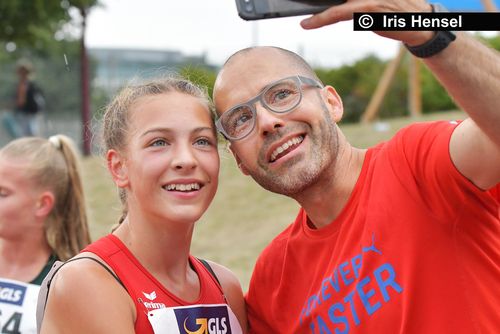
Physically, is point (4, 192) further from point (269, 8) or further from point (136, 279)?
point (269, 8)

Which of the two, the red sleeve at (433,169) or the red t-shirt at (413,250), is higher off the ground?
the red sleeve at (433,169)

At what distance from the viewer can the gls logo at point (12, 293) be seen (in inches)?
135

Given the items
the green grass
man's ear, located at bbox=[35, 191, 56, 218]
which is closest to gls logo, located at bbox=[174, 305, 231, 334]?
man's ear, located at bbox=[35, 191, 56, 218]

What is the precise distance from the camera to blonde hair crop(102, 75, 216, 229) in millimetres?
2693

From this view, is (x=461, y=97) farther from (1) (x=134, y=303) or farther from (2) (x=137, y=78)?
(2) (x=137, y=78)

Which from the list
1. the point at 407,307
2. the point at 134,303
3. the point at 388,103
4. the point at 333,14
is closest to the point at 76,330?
the point at 134,303

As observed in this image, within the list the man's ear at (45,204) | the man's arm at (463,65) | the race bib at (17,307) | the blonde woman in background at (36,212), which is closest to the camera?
the man's arm at (463,65)

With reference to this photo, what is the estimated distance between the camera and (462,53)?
186cm

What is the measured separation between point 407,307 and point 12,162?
2299 mm

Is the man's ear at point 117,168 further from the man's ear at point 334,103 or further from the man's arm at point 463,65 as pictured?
the man's arm at point 463,65

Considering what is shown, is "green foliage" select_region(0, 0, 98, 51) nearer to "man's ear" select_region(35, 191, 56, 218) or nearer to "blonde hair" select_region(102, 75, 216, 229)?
"man's ear" select_region(35, 191, 56, 218)

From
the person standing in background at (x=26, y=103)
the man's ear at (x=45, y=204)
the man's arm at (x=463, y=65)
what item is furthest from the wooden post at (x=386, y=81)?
the man's arm at (x=463, y=65)

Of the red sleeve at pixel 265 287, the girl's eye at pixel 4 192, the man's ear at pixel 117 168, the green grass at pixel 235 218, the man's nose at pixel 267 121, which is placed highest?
the man's nose at pixel 267 121

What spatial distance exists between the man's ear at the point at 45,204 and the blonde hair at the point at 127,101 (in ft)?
3.43
